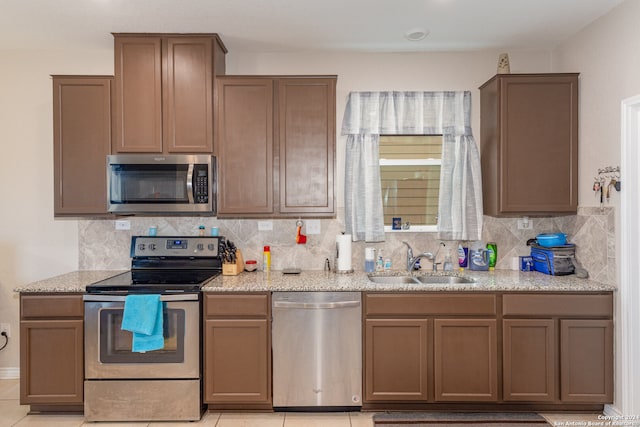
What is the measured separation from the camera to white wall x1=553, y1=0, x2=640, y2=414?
265 cm

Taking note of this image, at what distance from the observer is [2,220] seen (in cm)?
349

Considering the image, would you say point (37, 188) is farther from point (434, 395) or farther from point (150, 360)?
point (434, 395)

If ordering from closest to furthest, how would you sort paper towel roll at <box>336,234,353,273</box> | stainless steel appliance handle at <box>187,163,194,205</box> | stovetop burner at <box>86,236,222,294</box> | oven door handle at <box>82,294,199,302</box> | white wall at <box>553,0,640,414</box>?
white wall at <box>553,0,640,414</box>, oven door handle at <box>82,294,199,302</box>, stainless steel appliance handle at <box>187,163,194,205</box>, paper towel roll at <box>336,234,353,273</box>, stovetop burner at <box>86,236,222,294</box>

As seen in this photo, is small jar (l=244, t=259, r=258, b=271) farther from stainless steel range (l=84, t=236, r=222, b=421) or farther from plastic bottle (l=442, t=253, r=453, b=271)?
plastic bottle (l=442, t=253, r=453, b=271)

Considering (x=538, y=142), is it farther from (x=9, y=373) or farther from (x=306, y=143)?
(x=9, y=373)

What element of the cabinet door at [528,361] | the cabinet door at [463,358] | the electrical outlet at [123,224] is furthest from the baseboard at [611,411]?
the electrical outlet at [123,224]

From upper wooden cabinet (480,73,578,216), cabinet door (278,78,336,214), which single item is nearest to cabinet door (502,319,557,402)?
upper wooden cabinet (480,73,578,216)

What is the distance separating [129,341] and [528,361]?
262 centimetres

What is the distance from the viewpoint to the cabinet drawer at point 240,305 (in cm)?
283

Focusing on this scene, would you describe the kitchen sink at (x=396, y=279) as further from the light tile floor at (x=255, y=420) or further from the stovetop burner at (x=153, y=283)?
the stovetop burner at (x=153, y=283)

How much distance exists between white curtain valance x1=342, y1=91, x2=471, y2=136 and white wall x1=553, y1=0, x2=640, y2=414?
2.70 feet

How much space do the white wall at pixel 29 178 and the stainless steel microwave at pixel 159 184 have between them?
2.48 feet

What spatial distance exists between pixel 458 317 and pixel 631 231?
1188 millimetres

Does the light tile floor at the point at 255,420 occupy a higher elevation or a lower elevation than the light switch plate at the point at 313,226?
lower
